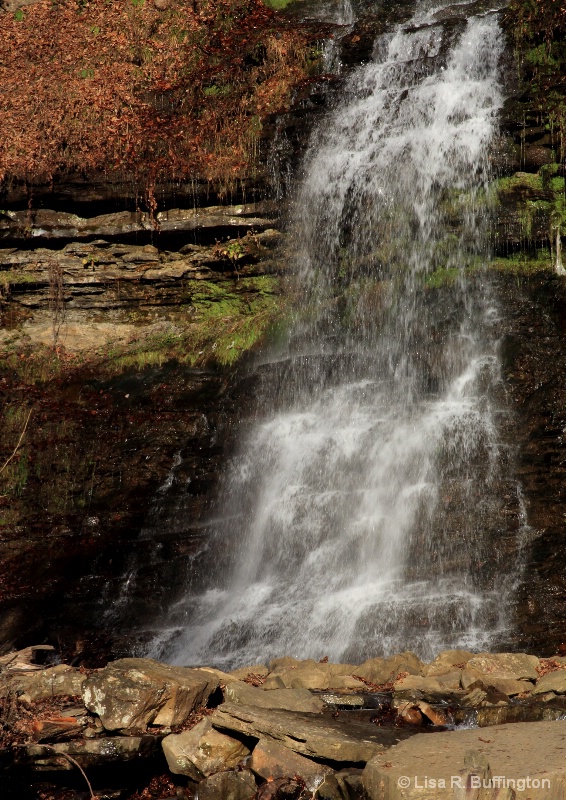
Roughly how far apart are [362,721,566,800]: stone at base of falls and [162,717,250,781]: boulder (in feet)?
3.86

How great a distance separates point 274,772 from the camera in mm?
4977

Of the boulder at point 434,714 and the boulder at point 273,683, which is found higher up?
the boulder at point 434,714

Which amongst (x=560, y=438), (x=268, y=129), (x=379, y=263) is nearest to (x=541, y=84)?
(x=379, y=263)

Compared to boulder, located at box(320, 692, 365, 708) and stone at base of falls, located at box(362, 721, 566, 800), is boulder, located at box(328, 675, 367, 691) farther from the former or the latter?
stone at base of falls, located at box(362, 721, 566, 800)

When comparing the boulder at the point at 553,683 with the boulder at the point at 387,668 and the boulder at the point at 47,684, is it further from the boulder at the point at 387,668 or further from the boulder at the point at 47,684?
the boulder at the point at 47,684

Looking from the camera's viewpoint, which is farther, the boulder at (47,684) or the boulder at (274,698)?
the boulder at (47,684)

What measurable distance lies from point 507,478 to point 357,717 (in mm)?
3741

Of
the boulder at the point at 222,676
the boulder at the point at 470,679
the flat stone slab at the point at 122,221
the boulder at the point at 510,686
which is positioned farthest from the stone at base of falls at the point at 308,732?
the flat stone slab at the point at 122,221

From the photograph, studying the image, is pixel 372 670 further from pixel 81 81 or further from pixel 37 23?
pixel 37 23

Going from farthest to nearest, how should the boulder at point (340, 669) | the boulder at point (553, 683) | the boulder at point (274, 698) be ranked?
the boulder at point (340, 669) → the boulder at point (553, 683) → the boulder at point (274, 698)

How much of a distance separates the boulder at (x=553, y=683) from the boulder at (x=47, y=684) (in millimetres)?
3678

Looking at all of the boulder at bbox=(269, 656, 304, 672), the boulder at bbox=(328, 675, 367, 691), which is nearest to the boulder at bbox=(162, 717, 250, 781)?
→ the boulder at bbox=(328, 675, 367, 691)

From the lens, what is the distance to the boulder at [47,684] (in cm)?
601

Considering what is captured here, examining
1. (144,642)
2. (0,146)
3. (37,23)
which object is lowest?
(144,642)
